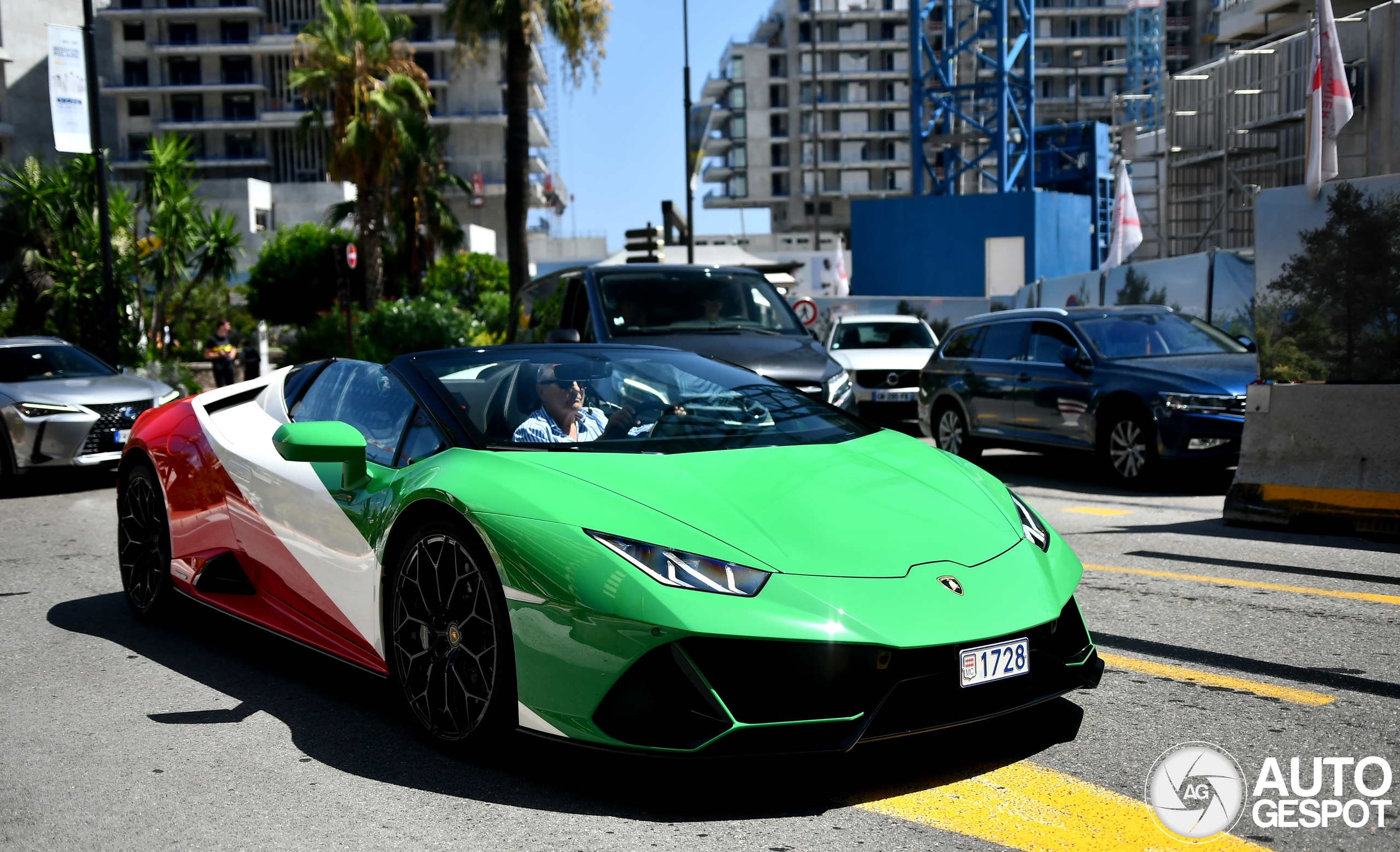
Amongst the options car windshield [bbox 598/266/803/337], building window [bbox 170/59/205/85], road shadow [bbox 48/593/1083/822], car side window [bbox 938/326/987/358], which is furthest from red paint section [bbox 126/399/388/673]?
building window [bbox 170/59/205/85]

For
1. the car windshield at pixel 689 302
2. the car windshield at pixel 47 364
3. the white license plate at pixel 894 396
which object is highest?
the car windshield at pixel 689 302

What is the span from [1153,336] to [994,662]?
29.7 feet

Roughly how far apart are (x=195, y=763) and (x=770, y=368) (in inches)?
262

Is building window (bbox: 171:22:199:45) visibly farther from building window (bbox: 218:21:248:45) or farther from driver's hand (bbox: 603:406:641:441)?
driver's hand (bbox: 603:406:641:441)

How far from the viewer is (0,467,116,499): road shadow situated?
1197 centimetres

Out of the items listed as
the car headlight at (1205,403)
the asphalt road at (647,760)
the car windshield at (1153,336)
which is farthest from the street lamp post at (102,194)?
the asphalt road at (647,760)

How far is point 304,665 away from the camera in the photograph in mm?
5223

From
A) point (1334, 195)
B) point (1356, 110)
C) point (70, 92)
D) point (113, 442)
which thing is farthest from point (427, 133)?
point (1334, 195)

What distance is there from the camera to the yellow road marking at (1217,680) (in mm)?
4234

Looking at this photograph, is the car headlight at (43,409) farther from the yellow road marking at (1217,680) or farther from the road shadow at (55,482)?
the yellow road marking at (1217,680)

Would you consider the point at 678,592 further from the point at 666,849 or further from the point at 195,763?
the point at 195,763

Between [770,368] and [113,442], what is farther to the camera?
[113,442]

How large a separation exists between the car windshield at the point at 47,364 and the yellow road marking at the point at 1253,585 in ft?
33.8

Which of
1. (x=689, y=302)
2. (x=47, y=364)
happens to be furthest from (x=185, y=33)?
(x=689, y=302)
